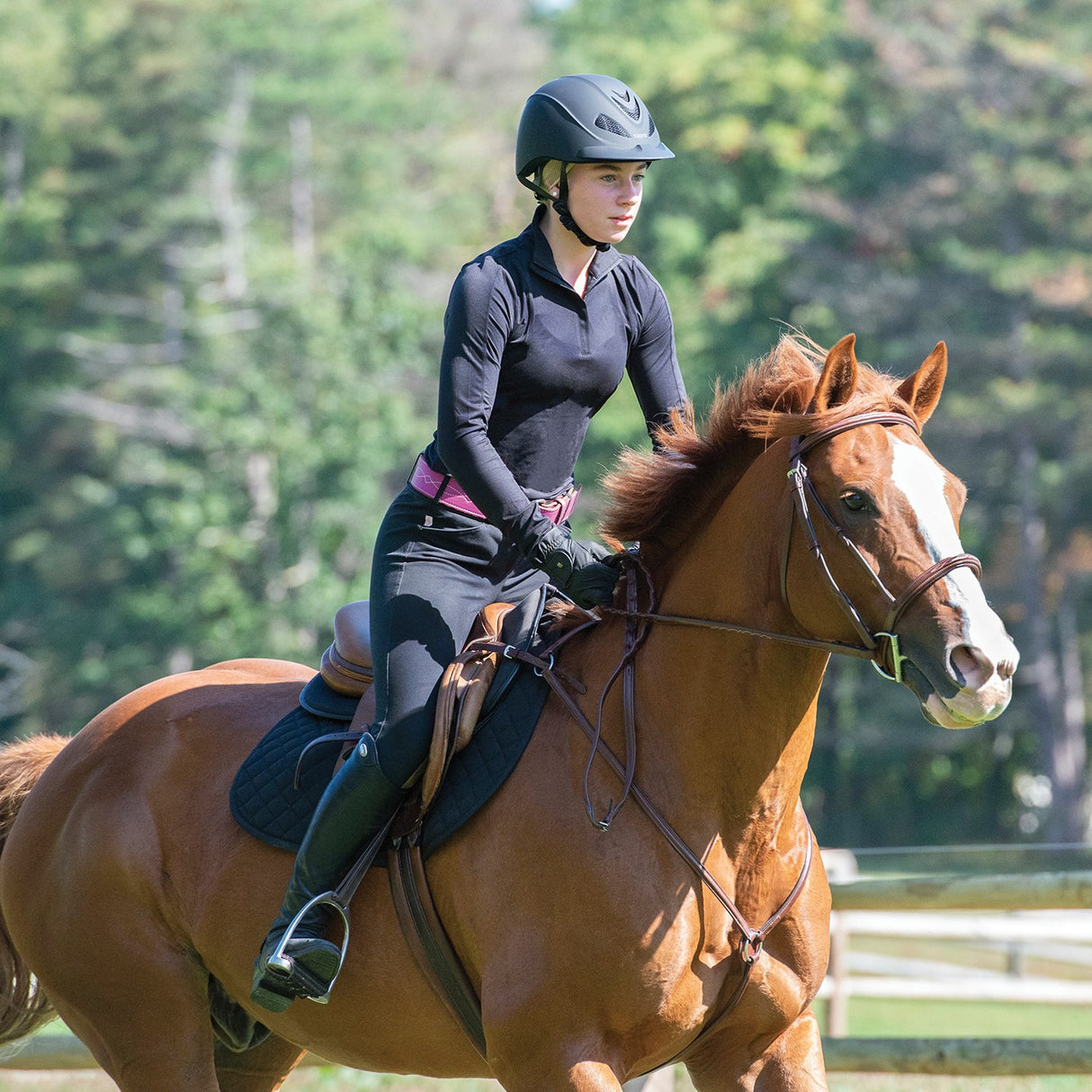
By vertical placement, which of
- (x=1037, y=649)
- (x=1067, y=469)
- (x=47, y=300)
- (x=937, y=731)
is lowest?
(x=937, y=731)

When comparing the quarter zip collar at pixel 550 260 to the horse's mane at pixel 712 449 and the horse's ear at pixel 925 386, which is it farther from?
the horse's ear at pixel 925 386

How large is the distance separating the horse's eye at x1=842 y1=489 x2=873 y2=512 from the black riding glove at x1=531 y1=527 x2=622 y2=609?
82 cm

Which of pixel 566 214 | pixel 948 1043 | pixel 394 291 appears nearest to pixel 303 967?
pixel 566 214

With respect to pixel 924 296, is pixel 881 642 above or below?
above

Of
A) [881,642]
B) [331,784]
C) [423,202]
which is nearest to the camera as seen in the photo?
[881,642]

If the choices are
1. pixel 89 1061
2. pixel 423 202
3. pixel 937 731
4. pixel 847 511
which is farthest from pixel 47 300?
pixel 847 511

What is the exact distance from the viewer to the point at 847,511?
12.5 ft

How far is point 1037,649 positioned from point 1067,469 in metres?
3.91

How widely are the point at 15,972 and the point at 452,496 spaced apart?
264 cm

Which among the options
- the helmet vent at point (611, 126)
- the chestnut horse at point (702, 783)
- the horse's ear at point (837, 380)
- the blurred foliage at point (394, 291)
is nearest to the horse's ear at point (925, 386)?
the chestnut horse at point (702, 783)

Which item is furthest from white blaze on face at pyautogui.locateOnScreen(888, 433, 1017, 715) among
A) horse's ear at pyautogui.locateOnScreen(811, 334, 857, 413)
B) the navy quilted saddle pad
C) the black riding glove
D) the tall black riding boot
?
the tall black riding boot

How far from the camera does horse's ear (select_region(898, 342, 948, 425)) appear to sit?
4.16m

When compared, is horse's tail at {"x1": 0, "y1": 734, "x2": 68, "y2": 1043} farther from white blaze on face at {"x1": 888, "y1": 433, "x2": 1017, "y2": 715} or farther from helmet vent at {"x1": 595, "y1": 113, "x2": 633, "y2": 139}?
white blaze on face at {"x1": 888, "y1": 433, "x2": 1017, "y2": 715}

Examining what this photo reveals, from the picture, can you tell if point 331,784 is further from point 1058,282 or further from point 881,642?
point 1058,282
